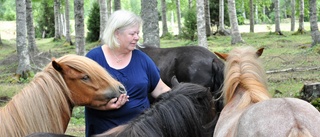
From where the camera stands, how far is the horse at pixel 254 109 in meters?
2.88

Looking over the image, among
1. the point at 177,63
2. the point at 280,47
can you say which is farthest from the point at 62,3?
the point at 177,63

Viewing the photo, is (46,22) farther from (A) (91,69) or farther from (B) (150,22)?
(A) (91,69)

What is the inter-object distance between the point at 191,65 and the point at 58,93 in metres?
3.91

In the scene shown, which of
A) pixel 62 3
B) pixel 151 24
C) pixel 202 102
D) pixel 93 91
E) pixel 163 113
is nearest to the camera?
pixel 163 113

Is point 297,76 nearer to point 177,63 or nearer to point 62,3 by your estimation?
point 177,63

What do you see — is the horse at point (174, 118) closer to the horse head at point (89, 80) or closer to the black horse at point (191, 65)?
the horse head at point (89, 80)

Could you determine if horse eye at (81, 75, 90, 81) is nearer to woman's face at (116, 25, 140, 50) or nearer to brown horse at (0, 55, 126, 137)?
brown horse at (0, 55, 126, 137)

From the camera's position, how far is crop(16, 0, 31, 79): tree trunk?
45.1 ft

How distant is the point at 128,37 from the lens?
13.5 feet

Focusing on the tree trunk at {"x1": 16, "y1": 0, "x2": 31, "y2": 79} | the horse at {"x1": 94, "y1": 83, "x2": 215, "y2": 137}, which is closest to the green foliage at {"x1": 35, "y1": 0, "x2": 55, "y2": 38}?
the tree trunk at {"x1": 16, "y1": 0, "x2": 31, "y2": 79}

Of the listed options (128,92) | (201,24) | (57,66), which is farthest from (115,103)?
(201,24)

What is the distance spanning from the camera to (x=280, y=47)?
1912 cm

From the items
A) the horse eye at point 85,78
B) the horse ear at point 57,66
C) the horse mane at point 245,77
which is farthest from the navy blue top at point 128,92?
the horse mane at point 245,77

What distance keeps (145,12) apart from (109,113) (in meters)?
7.60
